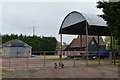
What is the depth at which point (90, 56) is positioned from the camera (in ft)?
109

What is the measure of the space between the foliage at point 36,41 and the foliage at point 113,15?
5039 centimetres

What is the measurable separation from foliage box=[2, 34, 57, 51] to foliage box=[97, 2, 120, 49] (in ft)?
→ 165

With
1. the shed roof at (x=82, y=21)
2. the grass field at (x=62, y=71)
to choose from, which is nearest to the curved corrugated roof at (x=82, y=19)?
the shed roof at (x=82, y=21)

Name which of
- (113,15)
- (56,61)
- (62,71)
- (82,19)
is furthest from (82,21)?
(62,71)

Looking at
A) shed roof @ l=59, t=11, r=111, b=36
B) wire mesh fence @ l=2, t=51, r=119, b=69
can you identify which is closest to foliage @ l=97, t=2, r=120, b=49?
wire mesh fence @ l=2, t=51, r=119, b=69

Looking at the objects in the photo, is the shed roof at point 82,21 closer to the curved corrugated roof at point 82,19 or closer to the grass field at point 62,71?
the curved corrugated roof at point 82,19

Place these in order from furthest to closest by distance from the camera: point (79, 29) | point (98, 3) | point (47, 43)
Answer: point (47, 43) < point (79, 29) < point (98, 3)

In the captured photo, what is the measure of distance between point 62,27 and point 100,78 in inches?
911

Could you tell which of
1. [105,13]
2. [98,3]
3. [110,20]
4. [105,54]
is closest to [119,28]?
[110,20]

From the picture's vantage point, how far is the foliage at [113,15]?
41.2ft

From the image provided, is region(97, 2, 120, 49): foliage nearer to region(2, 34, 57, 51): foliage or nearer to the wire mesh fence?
the wire mesh fence

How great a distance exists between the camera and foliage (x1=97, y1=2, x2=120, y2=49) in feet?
41.2

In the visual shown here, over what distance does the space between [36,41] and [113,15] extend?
52640mm

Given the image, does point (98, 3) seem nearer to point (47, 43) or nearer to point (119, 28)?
point (119, 28)
